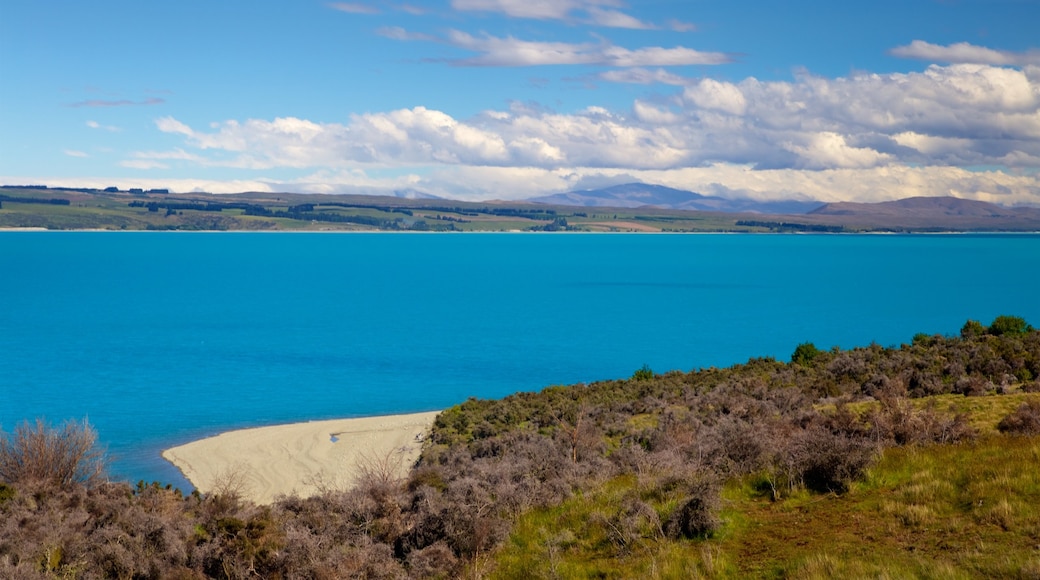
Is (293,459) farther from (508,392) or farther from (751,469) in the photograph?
(751,469)

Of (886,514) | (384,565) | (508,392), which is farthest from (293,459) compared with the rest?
(886,514)

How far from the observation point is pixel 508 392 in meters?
51.1

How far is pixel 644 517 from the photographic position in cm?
1216

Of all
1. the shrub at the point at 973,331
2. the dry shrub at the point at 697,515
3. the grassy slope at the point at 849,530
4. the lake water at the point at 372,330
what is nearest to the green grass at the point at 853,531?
the grassy slope at the point at 849,530

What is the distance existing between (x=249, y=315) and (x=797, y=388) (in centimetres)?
7306

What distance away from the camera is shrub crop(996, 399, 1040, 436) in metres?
15.6

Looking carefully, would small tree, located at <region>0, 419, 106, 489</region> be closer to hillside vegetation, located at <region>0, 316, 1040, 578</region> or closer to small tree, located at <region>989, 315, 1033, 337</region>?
hillside vegetation, located at <region>0, 316, 1040, 578</region>

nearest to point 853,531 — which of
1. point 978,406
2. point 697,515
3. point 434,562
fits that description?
point 697,515

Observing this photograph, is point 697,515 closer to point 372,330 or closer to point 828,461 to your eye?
point 828,461

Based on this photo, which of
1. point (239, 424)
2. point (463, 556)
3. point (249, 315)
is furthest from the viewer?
point (249, 315)

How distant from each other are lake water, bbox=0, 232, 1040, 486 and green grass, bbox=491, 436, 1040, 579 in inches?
891

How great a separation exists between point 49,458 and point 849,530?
1959 centimetres

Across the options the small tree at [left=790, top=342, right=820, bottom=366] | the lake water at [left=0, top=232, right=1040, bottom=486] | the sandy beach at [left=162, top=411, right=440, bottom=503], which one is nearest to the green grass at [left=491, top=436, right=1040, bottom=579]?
the sandy beach at [left=162, top=411, right=440, bottom=503]

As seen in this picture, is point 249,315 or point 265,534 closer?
point 265,534
